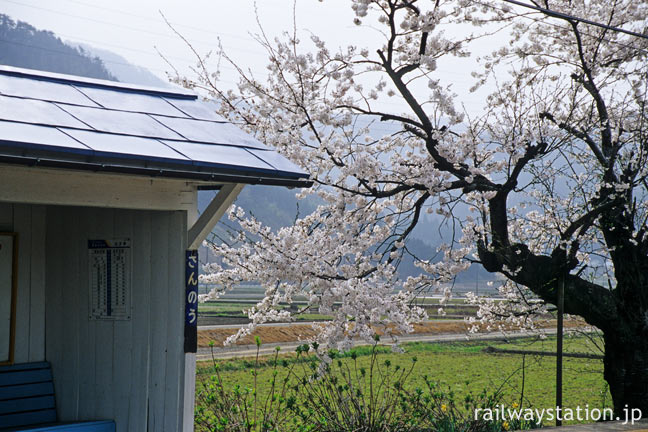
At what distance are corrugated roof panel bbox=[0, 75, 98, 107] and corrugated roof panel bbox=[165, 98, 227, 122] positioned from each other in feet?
2.14

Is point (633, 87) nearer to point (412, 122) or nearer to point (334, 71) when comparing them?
point (412, 122)

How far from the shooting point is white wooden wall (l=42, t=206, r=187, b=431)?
4176mm

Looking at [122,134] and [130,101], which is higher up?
[130,101]

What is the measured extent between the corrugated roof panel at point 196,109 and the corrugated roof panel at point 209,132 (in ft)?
0.40

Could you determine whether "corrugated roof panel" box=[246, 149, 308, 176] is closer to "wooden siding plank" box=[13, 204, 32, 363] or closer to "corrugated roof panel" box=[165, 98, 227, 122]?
"corrugated roof panel" box=[165, 98, 227, 122]

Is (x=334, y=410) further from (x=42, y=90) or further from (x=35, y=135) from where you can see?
(x=35, y=135)

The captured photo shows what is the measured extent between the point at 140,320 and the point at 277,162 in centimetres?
144

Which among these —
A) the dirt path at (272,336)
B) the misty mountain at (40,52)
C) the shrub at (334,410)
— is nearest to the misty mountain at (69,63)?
the misty mountain at (40,52)

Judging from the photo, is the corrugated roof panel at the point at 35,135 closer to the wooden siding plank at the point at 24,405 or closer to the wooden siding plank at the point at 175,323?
the wooden siding plank at the point at 175,323

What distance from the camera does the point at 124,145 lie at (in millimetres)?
3379

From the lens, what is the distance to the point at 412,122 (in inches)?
259

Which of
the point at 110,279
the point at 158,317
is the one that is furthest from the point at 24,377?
the point at 158,317

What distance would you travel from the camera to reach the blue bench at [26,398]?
466 centimetres

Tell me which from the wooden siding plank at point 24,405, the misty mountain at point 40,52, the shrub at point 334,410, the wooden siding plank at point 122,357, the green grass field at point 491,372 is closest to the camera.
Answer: the wooden siding plank at point 122,357
